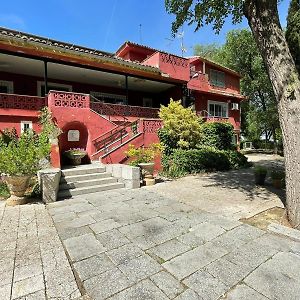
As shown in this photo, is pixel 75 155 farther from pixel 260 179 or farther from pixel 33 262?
pixel 260 179

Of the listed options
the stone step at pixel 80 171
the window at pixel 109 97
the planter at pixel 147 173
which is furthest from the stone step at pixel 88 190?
the window at pixel 109 97

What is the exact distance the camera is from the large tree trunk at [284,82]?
4523mm

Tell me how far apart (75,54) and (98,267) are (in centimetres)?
1143

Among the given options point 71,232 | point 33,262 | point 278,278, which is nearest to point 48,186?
point 71,232

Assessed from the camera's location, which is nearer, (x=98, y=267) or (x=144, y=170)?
(x=98, y=267)

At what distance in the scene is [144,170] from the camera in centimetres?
923

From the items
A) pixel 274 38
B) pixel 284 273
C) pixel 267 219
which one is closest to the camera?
pixel 284 273

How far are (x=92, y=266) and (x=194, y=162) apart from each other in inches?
348

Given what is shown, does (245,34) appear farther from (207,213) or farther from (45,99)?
(207,213)

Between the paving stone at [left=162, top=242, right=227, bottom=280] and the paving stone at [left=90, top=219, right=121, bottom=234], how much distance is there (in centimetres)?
172

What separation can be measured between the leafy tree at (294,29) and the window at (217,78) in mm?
15131

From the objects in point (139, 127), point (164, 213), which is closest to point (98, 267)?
point (164, 213)

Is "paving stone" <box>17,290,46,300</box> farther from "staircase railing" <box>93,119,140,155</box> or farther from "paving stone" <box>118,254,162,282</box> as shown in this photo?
"staircase railing" <box>93,119,140,155</box>

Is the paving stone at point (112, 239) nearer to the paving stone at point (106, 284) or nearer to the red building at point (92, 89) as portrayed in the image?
the paving stone at point (106, 284)
